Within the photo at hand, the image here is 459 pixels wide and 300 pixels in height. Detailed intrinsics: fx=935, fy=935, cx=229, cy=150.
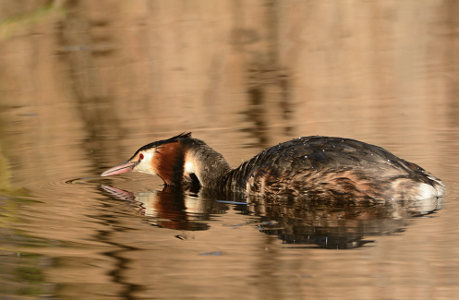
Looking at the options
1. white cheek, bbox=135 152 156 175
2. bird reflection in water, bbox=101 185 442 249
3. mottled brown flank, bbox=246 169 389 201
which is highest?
white cheek, bbox=135 152 156 175

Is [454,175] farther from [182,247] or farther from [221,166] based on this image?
[182,247]

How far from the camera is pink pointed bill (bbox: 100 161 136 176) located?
7363 mm

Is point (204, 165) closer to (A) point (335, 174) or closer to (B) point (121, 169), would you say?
(B) point (121, 169)

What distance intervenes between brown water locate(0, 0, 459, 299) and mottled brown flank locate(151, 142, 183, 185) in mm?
152

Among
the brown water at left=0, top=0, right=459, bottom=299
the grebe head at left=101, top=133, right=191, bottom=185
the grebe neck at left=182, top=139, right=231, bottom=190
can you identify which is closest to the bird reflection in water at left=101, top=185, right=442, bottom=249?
the brown water at left=0, top=0, right=459, bottom=299

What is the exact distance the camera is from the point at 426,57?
12.3 metres

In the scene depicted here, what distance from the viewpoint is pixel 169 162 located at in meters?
7.54

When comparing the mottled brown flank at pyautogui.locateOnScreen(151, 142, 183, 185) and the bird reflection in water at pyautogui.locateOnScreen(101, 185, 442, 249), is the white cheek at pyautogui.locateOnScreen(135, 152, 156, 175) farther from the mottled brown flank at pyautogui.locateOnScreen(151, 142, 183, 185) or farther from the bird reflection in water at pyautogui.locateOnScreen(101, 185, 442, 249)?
the bird reflection in water at pyautogui.locateOnScreen(101, 185, 442, 249)

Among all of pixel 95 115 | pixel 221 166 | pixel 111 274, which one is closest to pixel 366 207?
pixel 221 166

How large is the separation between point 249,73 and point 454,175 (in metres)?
5.37

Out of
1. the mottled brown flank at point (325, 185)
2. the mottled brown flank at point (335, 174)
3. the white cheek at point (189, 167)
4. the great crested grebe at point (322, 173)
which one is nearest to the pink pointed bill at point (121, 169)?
the great crested grebe at point (322, 173)

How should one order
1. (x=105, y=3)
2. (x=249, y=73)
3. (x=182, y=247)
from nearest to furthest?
(x=182, y=247) < (x=249, y=73) < (x=105, y=3)

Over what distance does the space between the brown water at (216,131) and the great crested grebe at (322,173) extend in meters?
0.13

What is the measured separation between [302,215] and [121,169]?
1.88m
